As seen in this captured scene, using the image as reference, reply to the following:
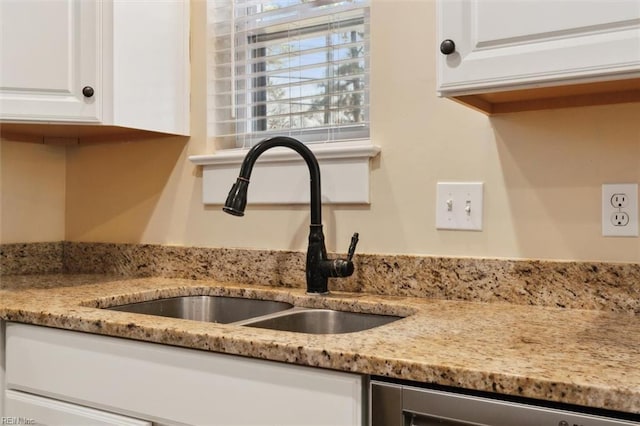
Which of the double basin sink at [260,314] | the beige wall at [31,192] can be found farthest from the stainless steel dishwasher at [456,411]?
the beige wall at [31,192]

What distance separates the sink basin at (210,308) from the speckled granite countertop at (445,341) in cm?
6

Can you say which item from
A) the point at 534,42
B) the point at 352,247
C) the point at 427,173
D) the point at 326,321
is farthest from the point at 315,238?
the point at 534,42

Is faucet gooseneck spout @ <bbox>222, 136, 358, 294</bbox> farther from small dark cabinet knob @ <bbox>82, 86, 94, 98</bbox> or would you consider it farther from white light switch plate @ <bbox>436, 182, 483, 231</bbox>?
small dark cabinet knob @ <bbox>82, 86, 94, 98</bbox>

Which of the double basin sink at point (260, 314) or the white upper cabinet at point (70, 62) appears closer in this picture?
the double basin sink at point (260, 314)

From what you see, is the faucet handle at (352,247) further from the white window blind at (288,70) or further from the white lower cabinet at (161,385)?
the white lower cabinet at (161,385)

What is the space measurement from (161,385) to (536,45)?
913 mm

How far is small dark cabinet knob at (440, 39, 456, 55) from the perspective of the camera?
3.62ft

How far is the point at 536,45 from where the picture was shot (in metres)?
1.03

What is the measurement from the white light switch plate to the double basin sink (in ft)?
0.89

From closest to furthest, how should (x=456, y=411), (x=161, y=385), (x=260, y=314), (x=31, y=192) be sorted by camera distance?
(x=456, y=411)
(x=161, y=385)
(x=260, y=314)
(x=31, y=192)

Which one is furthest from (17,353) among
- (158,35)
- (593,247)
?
(593,247)

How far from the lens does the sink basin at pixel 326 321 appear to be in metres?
1.36

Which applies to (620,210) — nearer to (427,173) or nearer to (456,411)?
Result: (427,173)

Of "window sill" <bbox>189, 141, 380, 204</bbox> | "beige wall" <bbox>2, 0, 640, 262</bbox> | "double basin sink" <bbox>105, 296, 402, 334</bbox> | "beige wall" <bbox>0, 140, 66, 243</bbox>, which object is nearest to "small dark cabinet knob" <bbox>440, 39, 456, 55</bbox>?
"beige wall" <bbox>2, 0, 640, 262</bbox>
